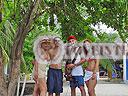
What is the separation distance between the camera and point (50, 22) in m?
6.97

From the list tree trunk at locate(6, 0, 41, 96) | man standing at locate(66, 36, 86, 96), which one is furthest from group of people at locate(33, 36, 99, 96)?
tree trunk at locate(6, 0, 41, 96)

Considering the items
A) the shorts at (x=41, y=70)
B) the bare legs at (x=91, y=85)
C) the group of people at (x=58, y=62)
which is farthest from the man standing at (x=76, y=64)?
the shorts at (x=41, y=70)

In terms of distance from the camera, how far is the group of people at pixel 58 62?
678 centimetres

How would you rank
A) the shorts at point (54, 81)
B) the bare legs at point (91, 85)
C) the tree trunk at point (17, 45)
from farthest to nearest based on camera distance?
the bare legs at point (91, 85) < the shorts at point (54, 81) < the tree trunk at point (17, 45)

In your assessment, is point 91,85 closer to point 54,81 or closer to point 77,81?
point 77,81

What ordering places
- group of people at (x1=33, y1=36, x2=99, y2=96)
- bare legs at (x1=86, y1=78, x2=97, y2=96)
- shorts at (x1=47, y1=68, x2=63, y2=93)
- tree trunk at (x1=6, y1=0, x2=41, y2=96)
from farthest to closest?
bare legs at (x1=86, y1=78, x2=97, y2=96), shorts at (x1=47, y1=68, x2=63, y2=93), group of people at (x1=33, y1=36, x2=99, y2=96), tree trunk at (x1=6, y1=0, x2=41, y2=96)

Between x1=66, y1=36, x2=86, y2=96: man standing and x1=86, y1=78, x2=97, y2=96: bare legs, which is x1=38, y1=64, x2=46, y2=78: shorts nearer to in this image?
x1=66, y1=36, x2=86, y2=96: man standing

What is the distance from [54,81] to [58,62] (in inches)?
16.3

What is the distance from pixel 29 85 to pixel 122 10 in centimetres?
731

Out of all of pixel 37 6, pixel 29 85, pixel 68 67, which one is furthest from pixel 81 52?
pixel 29 85

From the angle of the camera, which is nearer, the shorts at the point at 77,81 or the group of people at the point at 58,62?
the group of people at the point at 58,62

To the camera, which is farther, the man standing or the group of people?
the man standing

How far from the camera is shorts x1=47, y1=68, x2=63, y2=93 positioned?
7059 millimetres

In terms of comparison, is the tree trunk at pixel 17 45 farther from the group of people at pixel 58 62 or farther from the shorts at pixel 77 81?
the shorts at pixel 77 81
